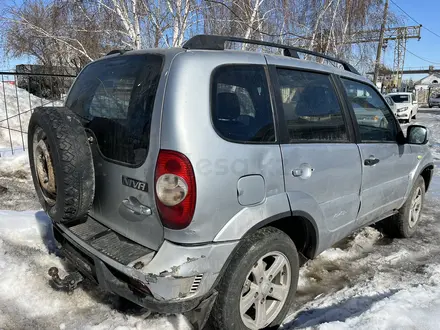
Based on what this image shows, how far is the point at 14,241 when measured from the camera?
3262 mm

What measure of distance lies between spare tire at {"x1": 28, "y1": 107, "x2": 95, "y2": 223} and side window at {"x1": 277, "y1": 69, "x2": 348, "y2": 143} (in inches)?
52.2

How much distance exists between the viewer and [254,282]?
232 centimetres

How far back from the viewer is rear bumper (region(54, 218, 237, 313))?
189cm

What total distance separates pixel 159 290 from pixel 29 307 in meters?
1.31

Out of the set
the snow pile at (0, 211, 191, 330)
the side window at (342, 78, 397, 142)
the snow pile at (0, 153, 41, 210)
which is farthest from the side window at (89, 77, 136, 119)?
the snow pile at (0, 153, 41, 210)

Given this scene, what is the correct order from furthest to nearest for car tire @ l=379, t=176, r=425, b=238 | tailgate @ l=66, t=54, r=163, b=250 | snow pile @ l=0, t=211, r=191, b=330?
car tire @ l=379, t=176, r=425, b=238, snow pile @ l=0, t=211, r=191, b=330, tailgate @ l=66, t=54, r=163, b=250

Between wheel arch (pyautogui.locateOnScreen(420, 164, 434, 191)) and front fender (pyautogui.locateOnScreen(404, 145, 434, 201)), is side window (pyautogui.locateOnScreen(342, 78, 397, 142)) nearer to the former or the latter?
front fender (pyautogui.locateOnScreen(404, 145, 434, 201))

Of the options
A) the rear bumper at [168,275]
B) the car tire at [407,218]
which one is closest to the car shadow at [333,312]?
the rear bumper at [168,275]

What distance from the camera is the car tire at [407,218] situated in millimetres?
4082

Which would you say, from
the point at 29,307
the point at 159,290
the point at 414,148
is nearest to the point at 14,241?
the point at 29,307

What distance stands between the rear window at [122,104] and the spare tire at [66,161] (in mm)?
172

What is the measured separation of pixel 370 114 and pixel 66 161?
269 centimetres

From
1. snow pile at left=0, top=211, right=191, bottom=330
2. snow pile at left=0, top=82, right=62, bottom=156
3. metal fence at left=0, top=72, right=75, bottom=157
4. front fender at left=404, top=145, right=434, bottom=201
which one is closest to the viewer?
snow pile at left=0, top=211, right=191, bottom=330

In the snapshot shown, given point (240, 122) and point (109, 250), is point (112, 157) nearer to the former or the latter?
point (109, 250)
